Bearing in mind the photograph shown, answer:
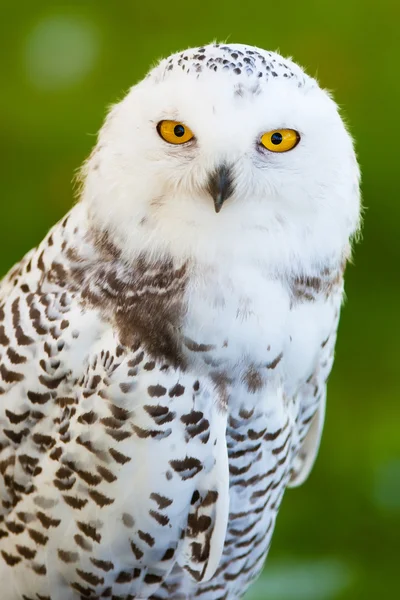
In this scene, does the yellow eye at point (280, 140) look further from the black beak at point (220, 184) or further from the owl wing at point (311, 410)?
the owl wing at point (311, 410)

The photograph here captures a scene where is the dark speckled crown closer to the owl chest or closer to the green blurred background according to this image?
the owl chest

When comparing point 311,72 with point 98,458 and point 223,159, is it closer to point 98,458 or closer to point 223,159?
point 223,159

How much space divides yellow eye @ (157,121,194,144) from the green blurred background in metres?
0.95

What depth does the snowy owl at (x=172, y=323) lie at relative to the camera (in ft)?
3.19

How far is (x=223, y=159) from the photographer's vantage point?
95 centimetres

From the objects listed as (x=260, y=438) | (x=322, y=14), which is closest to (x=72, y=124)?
(x=322, y=14)

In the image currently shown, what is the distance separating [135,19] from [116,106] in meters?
0.93

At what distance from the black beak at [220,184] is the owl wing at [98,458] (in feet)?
0.73

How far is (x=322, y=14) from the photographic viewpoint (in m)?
1.92

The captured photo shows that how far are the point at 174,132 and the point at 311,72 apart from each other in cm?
96

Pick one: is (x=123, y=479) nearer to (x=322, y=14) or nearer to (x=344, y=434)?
(x=344, y=434)

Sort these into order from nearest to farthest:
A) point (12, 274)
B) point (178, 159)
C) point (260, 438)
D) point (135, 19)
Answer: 1. point (178, 159)
2. point (260, 438)
3. point (12, 274)
4. point (135, 19)

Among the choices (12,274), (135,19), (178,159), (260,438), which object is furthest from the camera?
(135,19)

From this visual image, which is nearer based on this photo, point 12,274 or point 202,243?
point 202,243
